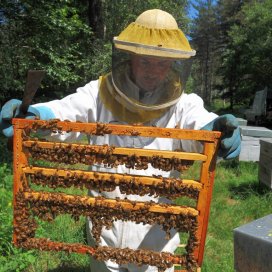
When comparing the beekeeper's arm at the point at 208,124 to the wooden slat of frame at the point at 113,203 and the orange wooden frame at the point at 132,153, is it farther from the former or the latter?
the wooden slat of frame at the point at 113,203

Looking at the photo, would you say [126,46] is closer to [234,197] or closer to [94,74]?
[234,197]

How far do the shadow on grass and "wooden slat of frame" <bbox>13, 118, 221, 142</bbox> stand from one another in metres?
4.59

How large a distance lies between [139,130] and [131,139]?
0.44 meters

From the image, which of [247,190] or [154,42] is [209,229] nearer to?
[247,190]

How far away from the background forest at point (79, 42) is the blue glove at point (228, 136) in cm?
105

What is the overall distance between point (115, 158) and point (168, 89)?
612 mm

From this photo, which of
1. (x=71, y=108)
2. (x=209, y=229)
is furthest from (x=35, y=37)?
(x=71, y=108)

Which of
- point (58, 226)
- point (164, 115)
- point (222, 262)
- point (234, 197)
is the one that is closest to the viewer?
point (164, 115)

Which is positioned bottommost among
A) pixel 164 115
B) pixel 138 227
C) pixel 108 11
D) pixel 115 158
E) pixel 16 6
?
pixel 138 227

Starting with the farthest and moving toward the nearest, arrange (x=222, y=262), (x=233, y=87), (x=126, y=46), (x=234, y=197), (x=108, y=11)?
(x=233, y=87), (x=108, y=11), (x=234, y=197), (x=222, y=262), (x=126, y=46)

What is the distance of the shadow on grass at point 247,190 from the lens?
6.25 metres

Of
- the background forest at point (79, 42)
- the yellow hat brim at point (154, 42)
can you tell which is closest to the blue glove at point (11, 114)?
the yellow hat brim at point (154, 42)

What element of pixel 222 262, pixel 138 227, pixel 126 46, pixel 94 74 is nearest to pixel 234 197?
pixel 222 262

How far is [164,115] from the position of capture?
2344 millimetres
